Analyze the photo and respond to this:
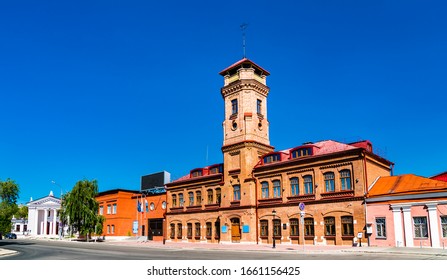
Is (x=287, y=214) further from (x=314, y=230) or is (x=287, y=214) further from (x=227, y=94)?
(x=227, y=94)

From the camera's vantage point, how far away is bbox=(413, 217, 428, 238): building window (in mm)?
27859

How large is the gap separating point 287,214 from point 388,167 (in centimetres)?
1098

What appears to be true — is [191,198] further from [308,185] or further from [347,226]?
[347,226]

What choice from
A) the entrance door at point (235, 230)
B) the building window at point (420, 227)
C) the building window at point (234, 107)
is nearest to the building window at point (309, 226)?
the entrance door at point (235, 230)

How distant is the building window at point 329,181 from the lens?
3372cm

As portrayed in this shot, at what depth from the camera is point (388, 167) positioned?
36.9 metres

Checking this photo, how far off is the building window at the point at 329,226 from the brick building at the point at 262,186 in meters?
0.09

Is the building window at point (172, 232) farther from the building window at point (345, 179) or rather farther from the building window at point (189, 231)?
the building window at point (345, 179)

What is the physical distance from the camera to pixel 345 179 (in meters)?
32.9

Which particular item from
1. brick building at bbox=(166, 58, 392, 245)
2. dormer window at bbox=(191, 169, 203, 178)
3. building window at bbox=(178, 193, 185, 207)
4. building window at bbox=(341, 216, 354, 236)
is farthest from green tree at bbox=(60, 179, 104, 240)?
building window at bbox=(341, 216, 354, 236)

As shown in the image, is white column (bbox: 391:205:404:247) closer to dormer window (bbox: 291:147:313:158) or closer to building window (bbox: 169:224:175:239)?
dormer window (bbox: 291:147:313:158)

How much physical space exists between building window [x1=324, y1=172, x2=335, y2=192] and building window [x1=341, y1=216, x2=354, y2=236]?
9.17 feet

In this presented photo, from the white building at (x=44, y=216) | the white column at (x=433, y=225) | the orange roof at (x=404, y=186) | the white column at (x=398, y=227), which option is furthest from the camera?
the white building at (x=44, y=216)
